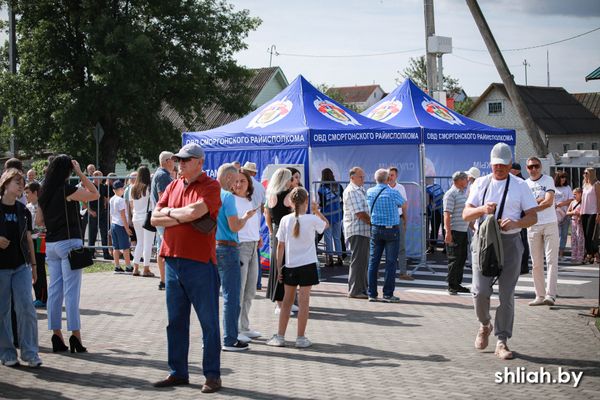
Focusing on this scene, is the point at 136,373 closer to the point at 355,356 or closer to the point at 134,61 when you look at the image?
the point at 355,356

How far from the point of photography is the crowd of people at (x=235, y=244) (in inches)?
296

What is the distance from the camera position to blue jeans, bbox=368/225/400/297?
12.9 m

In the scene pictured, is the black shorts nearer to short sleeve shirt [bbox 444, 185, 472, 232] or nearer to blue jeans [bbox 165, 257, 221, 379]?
blue jeans [bbox 165, 257, 221, 379]

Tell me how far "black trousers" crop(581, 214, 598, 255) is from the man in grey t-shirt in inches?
209

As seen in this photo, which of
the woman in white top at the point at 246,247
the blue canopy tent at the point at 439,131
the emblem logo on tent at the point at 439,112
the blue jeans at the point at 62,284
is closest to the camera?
the blue jeans at the point at 62,284

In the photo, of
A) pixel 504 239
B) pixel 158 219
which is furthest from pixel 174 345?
pixel 504 239

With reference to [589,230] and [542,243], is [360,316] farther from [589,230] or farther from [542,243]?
[589,230]

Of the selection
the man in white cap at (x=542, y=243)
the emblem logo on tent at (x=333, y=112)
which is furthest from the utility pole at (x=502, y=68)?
the man in white cap at (x=542, y=243)

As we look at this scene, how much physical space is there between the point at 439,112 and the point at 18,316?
43.4 ft

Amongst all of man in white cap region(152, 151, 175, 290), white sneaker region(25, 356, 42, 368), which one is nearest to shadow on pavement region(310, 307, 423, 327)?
man in white cap region(152, 151, 175, 290)

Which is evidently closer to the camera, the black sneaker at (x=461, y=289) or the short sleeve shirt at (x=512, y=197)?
the short sleeve shirt at (x=512, y=197)

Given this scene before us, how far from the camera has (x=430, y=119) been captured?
19453 millimetres

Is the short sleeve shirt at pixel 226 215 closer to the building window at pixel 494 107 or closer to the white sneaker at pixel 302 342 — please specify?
the white sneaker at pixel 302 342

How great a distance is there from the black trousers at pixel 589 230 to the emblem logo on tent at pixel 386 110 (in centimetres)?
464
